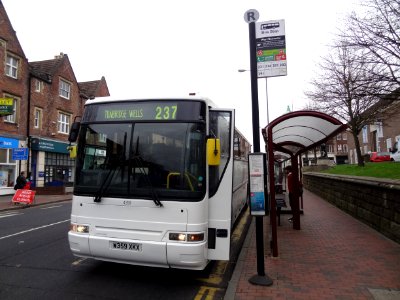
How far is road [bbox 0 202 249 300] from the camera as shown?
16.4ft

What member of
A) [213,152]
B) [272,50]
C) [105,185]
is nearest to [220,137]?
[213,152]

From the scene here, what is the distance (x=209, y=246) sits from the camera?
539 cm

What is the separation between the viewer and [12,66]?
2436cm

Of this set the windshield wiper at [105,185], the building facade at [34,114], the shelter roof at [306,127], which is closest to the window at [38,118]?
the building facade at [34,114]

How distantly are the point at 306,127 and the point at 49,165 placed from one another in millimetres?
24365

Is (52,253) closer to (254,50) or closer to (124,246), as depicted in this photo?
(124,246)

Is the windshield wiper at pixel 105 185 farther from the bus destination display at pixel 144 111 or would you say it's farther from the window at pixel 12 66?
the window at pixel 12 66

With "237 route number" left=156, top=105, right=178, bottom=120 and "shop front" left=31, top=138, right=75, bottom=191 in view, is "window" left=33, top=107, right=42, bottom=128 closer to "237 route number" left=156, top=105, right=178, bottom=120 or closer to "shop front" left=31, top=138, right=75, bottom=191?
"shop front" left=31, top=138, right=75, bottom=191

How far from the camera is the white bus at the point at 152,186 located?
505 centimetres

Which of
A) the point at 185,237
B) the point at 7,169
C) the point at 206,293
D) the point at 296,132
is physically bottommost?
the point at 206,293

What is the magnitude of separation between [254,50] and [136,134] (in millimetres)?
2498

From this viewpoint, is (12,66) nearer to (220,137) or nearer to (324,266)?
(220,137)

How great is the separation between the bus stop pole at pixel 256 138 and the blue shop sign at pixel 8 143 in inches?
870

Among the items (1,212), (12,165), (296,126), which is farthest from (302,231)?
(12,165)
